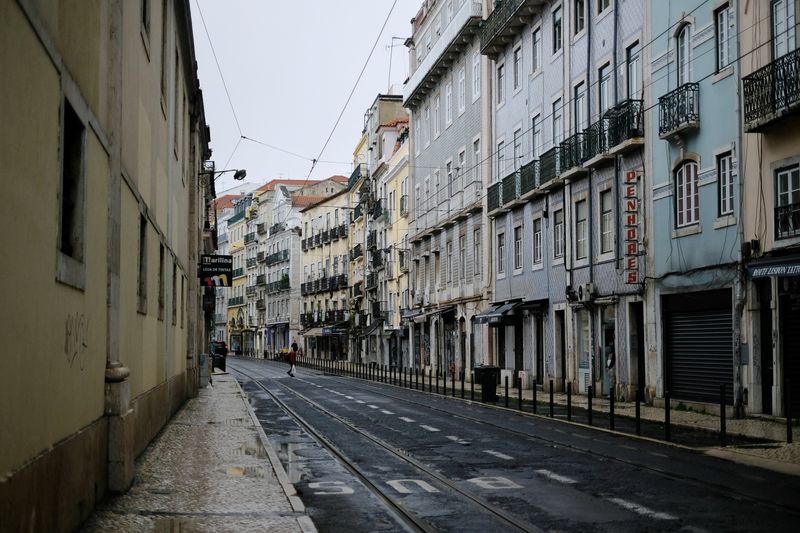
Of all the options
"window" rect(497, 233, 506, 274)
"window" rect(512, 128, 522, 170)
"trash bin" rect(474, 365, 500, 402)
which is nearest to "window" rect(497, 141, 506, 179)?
"window" rect(512, 128, 522, 170)

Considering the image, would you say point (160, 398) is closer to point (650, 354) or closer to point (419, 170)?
point (650, 354)

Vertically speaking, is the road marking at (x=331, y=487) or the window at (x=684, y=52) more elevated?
the window at (x=684, y=52)

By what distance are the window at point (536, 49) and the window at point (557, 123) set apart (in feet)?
8.89

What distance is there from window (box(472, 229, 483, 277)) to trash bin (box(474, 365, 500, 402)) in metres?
15.7

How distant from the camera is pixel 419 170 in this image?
58438 mm

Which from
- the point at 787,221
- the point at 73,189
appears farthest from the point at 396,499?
the point at 787,221

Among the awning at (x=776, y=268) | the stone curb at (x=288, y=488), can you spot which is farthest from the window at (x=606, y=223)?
the stone curb at (x=288, y=488)

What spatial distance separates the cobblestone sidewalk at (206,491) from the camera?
951cm

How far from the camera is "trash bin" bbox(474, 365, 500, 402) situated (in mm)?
30078

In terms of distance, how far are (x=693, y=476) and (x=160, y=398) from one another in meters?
10.0

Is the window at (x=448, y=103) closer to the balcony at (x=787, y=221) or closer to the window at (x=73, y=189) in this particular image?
the balcony at (x=787, y=221)

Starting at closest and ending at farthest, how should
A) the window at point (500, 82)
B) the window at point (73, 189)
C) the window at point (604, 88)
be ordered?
the window at point (73, 189), the window at point (604, 88), the window at point (500, 82)

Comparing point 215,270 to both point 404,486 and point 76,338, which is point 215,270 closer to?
point 404,486

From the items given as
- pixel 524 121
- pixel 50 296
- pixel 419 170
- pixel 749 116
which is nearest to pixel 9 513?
pixel 50 296
